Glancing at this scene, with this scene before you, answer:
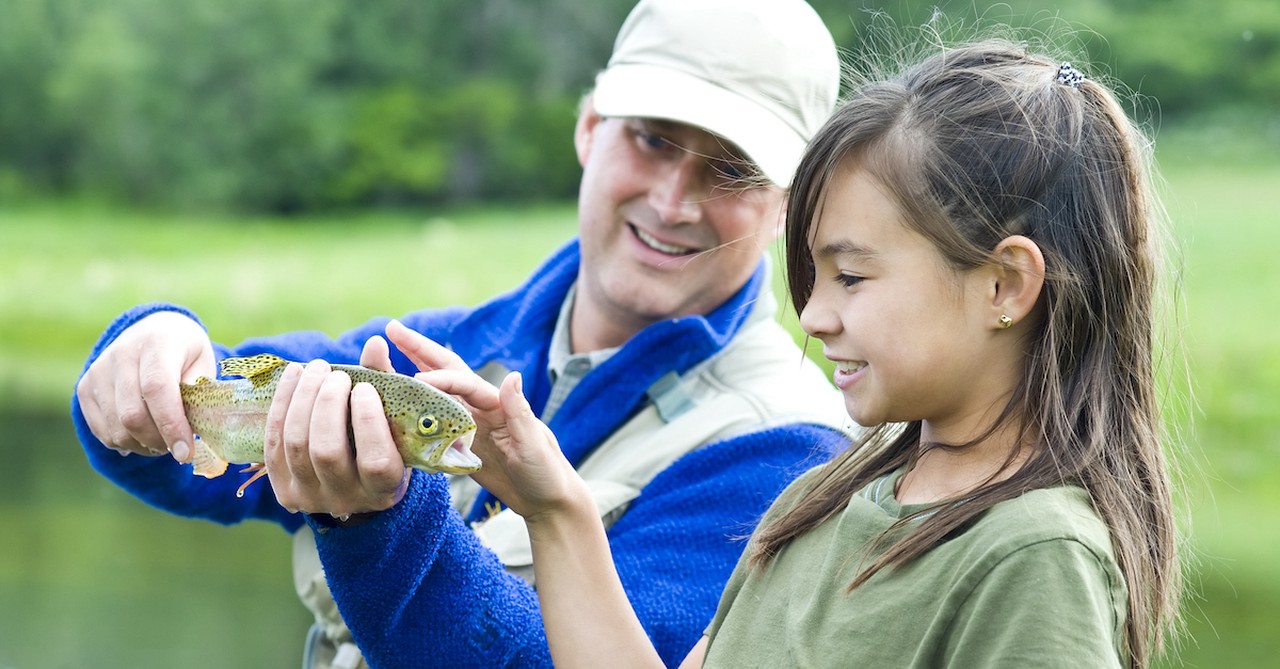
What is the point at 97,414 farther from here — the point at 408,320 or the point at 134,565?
the point at 134,565

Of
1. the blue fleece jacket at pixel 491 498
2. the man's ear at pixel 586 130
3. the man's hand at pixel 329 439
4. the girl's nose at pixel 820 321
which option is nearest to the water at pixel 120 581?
the blue fleece jacket at pixel 491 498

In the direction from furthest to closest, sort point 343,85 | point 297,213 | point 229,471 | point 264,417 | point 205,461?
point 343,85
point 297,213
point 229,471
point 205,461
point 264,417

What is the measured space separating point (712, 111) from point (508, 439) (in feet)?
3.15

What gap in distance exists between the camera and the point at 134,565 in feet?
26.5

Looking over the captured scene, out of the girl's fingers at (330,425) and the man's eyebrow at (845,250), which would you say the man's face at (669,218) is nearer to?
the man's eyebrow at (845,250)

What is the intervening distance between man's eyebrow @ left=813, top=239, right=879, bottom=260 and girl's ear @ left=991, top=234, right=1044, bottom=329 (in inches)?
5.9

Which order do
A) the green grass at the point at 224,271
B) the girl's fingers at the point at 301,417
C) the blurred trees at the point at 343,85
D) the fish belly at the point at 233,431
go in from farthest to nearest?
the blurred trees at the point at 343,85 < the green grass at the point at 224,271 < the fish belly at the point at 233,431 < the girl's fingers at the point at 301,417

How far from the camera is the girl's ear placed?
1.67 meters

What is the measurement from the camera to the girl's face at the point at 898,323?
5.55 feet

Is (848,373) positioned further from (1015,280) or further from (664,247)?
(664,247)

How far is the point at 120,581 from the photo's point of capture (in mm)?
7723

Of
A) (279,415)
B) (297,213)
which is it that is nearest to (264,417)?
(279,415)

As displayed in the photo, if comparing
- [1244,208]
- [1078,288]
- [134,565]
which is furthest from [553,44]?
[1078,288]

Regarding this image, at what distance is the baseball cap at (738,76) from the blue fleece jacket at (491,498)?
335 mm
